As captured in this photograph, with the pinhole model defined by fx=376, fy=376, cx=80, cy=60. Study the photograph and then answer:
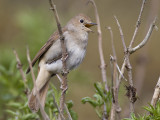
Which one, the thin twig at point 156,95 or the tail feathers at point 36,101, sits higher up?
the tail feathers at point 36,101

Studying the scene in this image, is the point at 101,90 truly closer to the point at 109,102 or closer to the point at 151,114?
the point at 109,102

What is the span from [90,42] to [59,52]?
2.85m

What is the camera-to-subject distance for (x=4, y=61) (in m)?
4.30

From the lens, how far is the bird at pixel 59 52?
3.79 meters

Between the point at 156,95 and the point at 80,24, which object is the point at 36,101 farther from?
the point at 156,95

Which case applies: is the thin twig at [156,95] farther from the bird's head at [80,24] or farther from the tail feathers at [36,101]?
the bird's head at [80,24]

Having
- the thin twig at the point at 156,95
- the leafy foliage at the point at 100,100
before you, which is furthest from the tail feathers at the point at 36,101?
the thin twig at the point at 156,95

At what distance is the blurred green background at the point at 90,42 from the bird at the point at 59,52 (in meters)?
0.24

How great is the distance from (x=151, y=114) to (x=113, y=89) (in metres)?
0.30

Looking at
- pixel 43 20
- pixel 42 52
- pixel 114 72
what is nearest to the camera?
pixel 114 72

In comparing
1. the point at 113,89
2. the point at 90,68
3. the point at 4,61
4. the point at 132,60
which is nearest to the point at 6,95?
the point at 4,61

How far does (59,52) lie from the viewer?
3824mm

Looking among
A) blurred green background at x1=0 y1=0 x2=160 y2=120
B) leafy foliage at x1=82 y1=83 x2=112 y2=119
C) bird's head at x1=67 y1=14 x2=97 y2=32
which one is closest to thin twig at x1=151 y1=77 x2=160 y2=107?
leafy foliage at x1=82 y1=83 x2=112 y2=119

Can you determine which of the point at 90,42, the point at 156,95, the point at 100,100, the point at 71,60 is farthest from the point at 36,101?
the point at 90,42
